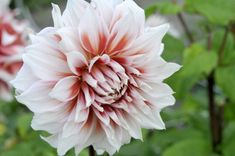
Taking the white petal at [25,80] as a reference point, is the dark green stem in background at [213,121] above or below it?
below

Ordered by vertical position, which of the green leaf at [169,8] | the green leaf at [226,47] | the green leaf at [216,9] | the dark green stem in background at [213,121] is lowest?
the dark green stem in background at [213,121]

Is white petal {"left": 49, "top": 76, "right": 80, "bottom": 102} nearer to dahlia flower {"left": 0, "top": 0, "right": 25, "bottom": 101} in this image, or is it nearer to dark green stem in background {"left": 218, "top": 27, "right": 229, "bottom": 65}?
dark green stem in background {"left": 218, "top": 27, "right": 229, "bottom": 65}

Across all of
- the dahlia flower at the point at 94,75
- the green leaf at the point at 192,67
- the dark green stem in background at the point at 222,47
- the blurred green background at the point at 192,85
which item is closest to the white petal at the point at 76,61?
the dahlia flower at the point at 94,75

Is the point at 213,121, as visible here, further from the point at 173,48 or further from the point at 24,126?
the point at 24,126

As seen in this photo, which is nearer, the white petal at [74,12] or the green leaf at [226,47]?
the white petal at [74,12]

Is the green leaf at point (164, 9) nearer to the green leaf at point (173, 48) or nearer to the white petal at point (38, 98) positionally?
the green leaf at point (173, 48)

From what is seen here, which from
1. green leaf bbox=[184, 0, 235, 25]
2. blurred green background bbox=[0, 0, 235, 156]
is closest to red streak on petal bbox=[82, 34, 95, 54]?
blurred green background bbox=[0, 0, 235, 156]

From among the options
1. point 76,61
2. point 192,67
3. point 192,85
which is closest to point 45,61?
point 76,61

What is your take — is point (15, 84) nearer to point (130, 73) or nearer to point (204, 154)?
point (130, 73)
